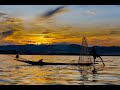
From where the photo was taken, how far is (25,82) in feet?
13.5

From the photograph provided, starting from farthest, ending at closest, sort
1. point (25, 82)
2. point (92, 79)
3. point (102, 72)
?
point (102, 72) → point (92, 79) → point (25, 82)

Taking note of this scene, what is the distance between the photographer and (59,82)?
163 inches
